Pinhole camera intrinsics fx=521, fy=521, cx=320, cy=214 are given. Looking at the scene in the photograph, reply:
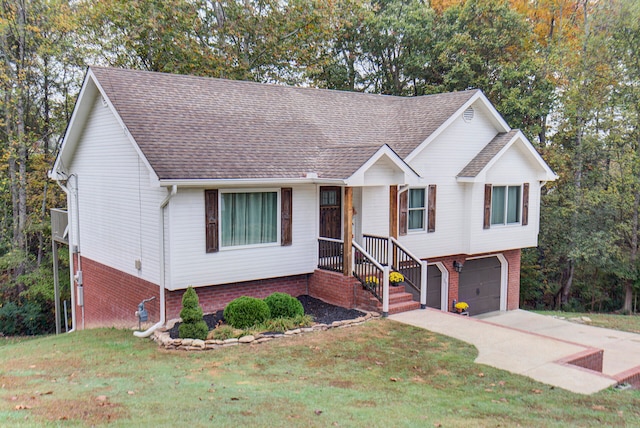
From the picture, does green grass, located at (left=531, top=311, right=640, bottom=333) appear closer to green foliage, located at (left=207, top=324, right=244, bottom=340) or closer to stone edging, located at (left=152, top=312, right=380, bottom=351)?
stone edging, located at (left=152, top=312, right=380, bottom=351)

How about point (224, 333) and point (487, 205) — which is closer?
point (224, 333)

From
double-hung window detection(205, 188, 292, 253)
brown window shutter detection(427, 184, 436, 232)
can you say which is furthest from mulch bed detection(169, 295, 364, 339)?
brown window shutter detection(427, 184, 436, 232)

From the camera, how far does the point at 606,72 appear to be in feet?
72.3

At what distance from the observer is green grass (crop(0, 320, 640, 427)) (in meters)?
6.43

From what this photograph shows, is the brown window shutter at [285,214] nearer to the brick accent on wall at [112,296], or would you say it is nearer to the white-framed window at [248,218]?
the white-framed window at [248,218]

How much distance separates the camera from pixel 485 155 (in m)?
16.3

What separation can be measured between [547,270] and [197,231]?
62.5 ft

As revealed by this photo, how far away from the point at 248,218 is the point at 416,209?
18.1 ft

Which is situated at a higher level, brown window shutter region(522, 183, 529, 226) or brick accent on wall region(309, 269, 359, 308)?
brown window shutter region(522, 183, 529, 226)

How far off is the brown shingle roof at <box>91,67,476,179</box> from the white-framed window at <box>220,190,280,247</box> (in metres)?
0.65

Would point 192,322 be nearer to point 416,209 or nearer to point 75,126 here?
point 416,209

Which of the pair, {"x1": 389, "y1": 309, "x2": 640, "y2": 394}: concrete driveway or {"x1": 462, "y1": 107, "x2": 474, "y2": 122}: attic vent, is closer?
{"x1": 389, "y1": 309, "x2": 640, "y2": 394}: concrete driveway

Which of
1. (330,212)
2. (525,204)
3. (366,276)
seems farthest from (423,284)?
(525,204)

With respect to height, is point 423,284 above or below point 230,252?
below
